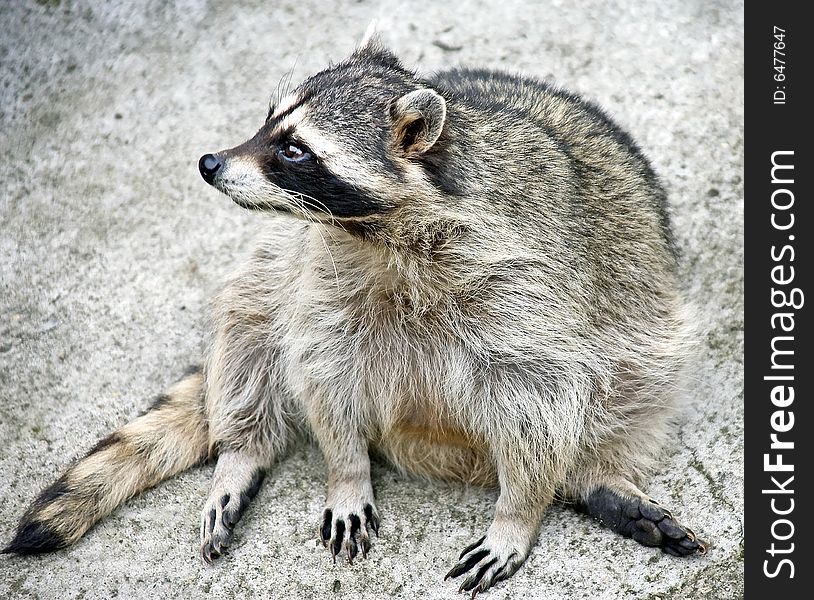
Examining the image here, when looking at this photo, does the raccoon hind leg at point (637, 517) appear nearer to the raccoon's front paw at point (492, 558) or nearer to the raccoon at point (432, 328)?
the raccoon at point (432, 328)

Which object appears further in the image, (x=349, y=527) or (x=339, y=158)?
(x=349, y=527)

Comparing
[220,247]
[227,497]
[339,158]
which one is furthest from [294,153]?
[220,247]

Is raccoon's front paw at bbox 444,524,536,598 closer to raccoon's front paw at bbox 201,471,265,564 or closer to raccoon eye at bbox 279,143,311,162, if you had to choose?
raccoon's front paw at bbox 201,471,265,564

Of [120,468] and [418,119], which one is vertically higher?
[418,119]

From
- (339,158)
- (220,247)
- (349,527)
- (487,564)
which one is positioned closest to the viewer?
(339,158)

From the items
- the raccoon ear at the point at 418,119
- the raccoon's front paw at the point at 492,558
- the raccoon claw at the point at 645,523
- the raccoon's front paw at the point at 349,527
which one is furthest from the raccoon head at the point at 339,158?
the raccoon claw at the point at 645,523

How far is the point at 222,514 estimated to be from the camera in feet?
12.5

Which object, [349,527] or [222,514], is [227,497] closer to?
[222,514]

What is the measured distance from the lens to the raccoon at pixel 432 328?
3.37 m

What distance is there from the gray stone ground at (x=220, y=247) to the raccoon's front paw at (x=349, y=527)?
0.05 m

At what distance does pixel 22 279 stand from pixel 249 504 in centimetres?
167

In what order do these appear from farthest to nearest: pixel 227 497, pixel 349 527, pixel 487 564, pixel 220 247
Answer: pixel 220 247
pixel 227 497
pixel 349 527
pixel 487 564

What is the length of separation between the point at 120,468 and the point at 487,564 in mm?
1434

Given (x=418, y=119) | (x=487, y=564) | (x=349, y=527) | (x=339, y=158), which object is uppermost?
(x=418, y=119)
